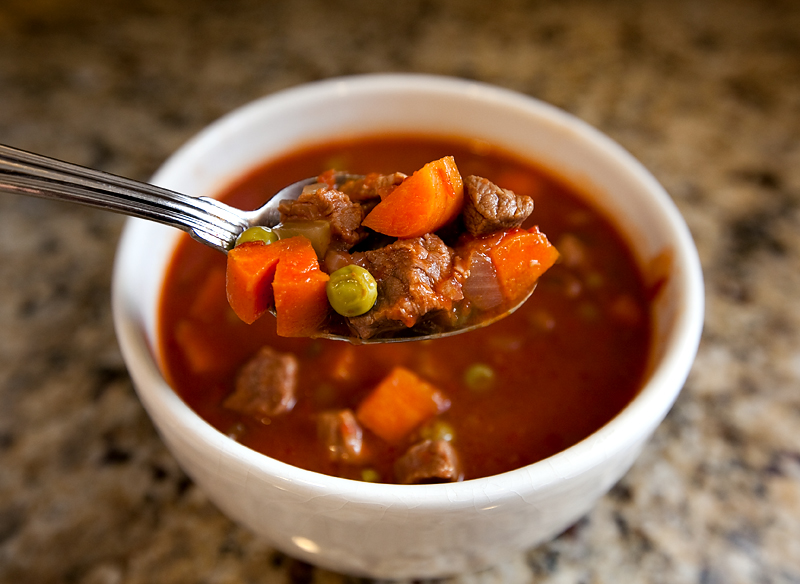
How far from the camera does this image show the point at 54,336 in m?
2.58

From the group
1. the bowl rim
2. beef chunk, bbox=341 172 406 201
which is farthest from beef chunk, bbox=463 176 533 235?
the bowl rim

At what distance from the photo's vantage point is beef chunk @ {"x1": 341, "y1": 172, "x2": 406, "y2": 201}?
6.32 feet

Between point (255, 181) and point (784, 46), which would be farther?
point (784, 46)

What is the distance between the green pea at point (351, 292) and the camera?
5.69 ft

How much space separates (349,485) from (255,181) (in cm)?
143

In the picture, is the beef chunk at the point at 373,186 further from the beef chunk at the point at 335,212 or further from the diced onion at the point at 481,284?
the diced onion at the point at 481,284

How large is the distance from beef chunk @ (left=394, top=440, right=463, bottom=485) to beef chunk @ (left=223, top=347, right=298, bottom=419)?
0.40 meters

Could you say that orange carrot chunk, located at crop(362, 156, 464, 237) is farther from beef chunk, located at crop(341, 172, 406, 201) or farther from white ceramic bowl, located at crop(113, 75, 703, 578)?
white ceramic bowl, located at crop(113, 75, 703, 578)

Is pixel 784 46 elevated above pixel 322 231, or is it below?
below

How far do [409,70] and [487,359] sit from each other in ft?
6.77

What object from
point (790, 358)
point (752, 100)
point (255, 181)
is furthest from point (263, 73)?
point (790, 358)

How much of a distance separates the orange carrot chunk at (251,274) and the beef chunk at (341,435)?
15.7 inches

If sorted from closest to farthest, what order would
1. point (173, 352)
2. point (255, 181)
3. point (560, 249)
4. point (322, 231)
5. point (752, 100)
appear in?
point (322, 231) < point (173, 352) < point (560, 249) < point (255, 181) < point (752, 100)

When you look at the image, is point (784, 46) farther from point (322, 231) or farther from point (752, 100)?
point (322, 231)
